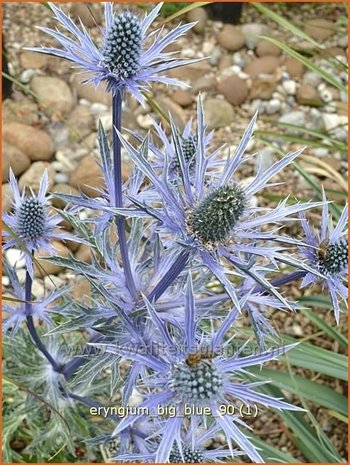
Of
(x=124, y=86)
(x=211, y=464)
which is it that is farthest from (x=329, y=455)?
(x=124, y=86)

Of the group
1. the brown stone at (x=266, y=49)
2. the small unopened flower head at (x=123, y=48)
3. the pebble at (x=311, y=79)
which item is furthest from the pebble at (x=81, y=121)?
the small unopened flower head at (x=123, y=48)

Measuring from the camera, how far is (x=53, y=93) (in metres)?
2.52

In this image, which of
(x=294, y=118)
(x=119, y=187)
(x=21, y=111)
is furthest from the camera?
(x=294, y=118)

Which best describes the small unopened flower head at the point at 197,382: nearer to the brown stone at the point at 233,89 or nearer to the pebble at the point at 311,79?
the brown stone at the point at 233,89

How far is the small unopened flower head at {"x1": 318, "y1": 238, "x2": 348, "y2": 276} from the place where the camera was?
104 cm

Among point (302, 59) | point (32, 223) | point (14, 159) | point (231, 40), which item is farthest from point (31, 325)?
point (231, 40)

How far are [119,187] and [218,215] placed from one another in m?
0.21

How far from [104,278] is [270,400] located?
367mm

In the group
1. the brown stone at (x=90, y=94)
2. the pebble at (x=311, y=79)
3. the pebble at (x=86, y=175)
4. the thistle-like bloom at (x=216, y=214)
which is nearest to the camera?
the thistle-like bloom at (x=216, y=214)

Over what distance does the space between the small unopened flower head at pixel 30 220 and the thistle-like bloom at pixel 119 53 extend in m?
0.34

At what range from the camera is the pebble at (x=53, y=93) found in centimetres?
250

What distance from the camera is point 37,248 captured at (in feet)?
4.00

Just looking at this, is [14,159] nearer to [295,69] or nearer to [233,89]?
[233,89]

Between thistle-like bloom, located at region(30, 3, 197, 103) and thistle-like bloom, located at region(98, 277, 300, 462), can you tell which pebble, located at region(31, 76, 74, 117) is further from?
thistle-like bloom, located at region(98, 277, 300, 462)
